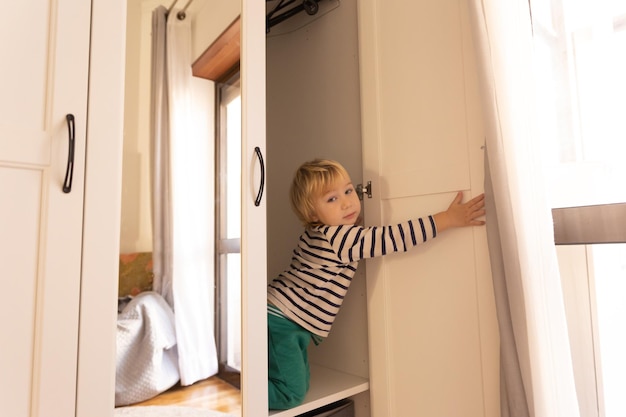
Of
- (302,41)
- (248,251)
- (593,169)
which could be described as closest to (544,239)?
(593,169)

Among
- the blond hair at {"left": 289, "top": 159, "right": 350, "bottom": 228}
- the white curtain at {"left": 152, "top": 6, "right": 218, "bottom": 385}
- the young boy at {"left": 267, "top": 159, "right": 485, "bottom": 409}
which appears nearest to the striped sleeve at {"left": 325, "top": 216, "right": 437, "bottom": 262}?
the young boy at {"left": 267, "top": 159, "right": 485, "bottom": 409}

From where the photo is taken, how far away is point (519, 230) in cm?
89

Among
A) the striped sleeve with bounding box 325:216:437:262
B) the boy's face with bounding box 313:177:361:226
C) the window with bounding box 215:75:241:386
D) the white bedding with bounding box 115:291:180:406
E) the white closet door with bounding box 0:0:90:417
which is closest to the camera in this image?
the white closet door with bounding box 0:0:90:417

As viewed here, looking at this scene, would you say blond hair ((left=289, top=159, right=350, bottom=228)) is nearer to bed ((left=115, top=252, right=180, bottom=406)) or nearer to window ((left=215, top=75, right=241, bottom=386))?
window ((left=215, top=75, right=241, bottom=386))

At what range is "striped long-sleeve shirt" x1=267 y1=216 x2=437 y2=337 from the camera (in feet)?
3.84

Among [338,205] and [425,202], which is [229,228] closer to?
[338,205]

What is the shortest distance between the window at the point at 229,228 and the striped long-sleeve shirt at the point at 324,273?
0.25 meters

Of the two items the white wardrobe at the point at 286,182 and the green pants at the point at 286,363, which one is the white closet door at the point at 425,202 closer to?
the white wardrobe at the point at 286,182

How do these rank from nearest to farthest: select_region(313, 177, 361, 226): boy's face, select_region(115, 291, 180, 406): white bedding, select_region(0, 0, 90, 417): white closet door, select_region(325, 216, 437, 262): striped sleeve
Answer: select_region(0, 0, 90, 417): white closet door < select_region(115, 291, 180, 406): white bedding < select_region(325, 216, 437, 262): striped sleeve < select_region(313, 177, 361, 226): boy's face

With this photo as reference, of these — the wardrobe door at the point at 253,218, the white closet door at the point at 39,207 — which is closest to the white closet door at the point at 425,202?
the wardrobe door at the point at 253,218

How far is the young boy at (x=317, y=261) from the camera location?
1133 millimetres

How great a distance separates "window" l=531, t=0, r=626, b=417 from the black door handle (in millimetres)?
995

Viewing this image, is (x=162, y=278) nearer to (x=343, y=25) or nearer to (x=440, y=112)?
(x=440, y=112)

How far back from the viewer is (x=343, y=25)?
1519 millimetres
